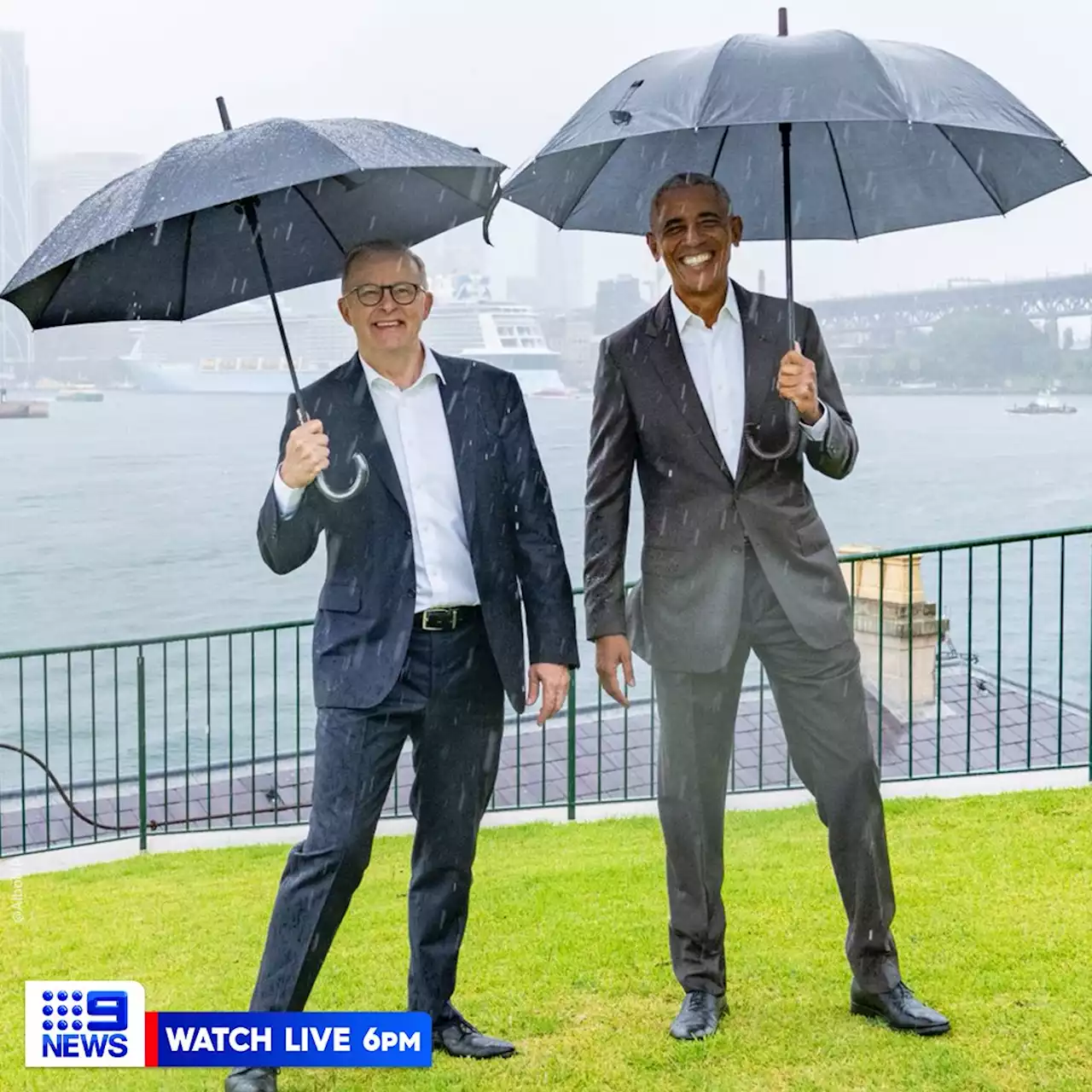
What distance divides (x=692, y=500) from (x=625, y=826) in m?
3.85

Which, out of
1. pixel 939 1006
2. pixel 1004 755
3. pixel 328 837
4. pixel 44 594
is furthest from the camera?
pixel 44 594

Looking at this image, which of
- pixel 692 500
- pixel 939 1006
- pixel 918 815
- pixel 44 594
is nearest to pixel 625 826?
pixel 918 815

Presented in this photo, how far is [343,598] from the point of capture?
127 inches

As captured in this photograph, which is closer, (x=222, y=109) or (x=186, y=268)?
(x=222, y=109)

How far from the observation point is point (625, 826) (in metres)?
6.99

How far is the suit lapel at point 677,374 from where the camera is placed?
3.40 meters

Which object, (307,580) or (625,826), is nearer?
(625,826)

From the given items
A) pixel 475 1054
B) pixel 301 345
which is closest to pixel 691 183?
pixel 475 1054

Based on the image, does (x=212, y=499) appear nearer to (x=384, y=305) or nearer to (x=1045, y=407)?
(x=1045, y=407)

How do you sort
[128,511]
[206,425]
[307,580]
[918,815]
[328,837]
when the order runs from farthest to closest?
1. [206,425]
2. [128,511]
3. [307,580]
4. [918,815]
5. [328,837]

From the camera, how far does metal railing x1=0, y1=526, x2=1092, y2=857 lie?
26.1 ft

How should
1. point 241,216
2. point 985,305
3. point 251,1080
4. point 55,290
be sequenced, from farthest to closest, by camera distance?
point 985,305 → point 241,216 → point 55,290 → point 251,1080

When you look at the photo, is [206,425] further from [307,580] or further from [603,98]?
[603,98]

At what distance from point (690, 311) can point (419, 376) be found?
69cm
